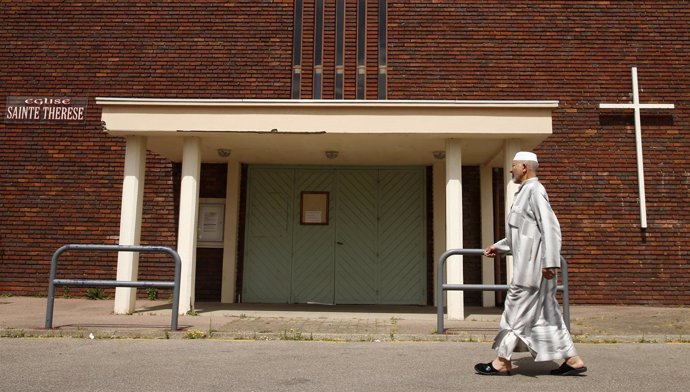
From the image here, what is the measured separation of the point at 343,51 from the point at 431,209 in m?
3.68

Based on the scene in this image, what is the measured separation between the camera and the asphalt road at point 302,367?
4.14 metres

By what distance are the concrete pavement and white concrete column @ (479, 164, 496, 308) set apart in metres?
0.56

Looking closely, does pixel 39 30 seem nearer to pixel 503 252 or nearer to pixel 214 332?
pixel 214 332

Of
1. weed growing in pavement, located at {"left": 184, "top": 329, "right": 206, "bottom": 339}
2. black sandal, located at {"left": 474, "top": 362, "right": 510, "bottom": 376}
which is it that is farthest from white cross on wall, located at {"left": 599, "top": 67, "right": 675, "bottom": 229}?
weed growing in pavement, located at {"left": 184, "top": 329, "right": 206, "bottom": 339}

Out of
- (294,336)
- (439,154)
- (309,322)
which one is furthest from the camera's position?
(439,154)

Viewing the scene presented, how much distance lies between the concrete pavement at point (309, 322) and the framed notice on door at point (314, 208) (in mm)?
1704

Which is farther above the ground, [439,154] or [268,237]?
[439,154]

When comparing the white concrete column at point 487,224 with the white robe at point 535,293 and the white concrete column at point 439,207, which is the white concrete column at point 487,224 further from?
the white robe at point 535,293

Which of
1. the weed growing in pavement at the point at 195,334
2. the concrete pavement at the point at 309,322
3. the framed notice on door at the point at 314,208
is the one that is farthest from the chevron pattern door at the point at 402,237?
the weed growing in pavement at the point at 195,334

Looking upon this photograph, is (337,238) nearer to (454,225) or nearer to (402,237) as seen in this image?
(402,237)

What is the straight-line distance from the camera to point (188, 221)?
8.51m

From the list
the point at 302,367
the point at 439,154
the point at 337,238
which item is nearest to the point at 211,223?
the point at 337,238

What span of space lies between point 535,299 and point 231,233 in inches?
288

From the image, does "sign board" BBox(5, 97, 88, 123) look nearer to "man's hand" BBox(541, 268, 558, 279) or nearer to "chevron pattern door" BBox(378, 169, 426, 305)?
"chevron pattern door" BBox(378, 169, 426, 305)
